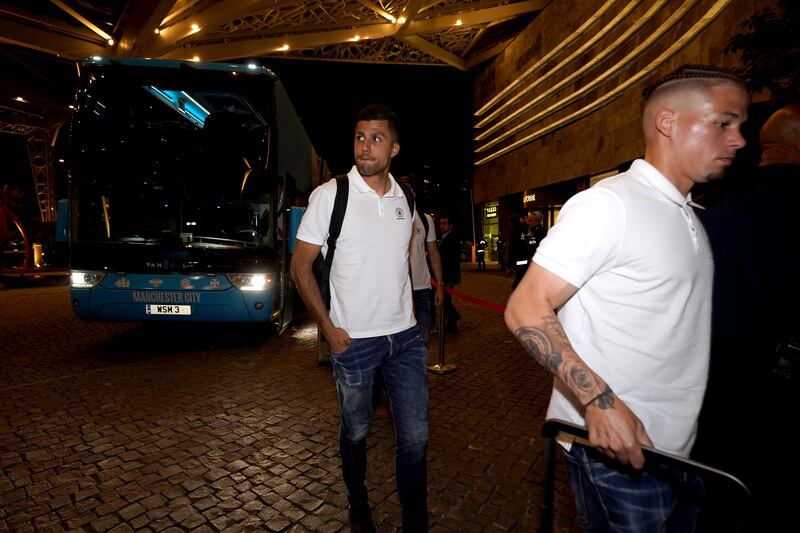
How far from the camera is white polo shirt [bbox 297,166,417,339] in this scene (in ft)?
7.30

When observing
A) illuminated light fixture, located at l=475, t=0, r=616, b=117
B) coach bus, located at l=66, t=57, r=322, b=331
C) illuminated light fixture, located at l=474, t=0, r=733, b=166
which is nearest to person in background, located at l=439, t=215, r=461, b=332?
coach bus, located at l=66, t=57, r=322, b=331

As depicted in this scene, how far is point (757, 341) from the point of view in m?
1.64

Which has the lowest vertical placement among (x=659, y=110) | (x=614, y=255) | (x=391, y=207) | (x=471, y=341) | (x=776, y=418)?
(x=471, y=341)

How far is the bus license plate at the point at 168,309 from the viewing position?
5.57 meters

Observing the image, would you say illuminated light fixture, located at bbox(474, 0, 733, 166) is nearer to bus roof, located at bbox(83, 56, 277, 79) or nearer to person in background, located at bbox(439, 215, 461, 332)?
person in background, located at bbox(439, 215, 461, 332)

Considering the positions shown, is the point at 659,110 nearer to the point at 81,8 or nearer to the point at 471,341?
the point at 471,341

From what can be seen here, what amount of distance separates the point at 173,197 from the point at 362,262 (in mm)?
4565

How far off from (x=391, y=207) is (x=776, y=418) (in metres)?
1.84

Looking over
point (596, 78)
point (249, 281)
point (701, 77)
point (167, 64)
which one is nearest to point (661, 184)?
point (701, 77)

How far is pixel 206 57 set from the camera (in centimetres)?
2066

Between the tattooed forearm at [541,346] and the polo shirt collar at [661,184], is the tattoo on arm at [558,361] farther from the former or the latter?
the polo shirt collar at [661,184]

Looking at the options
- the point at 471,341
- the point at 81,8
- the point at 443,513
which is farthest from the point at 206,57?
the point at 443,513

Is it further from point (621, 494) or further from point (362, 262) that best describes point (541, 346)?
point (362, 262)

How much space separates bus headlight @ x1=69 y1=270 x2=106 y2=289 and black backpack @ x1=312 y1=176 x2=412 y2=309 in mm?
4470
